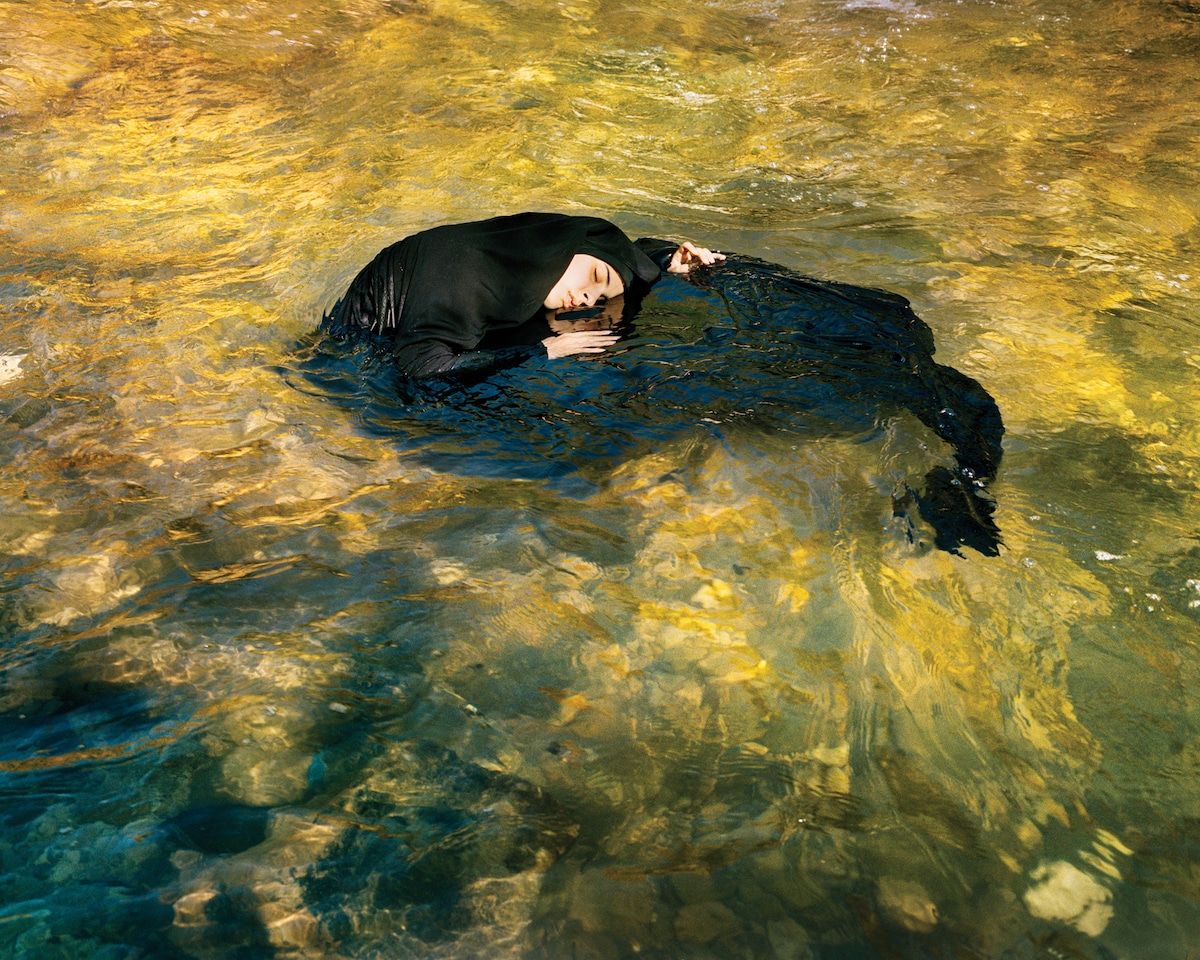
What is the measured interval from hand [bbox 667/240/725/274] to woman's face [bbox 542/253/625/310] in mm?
381

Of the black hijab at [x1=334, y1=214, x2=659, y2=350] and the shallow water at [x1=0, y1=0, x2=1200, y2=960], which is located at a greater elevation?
the black hijab at [x1=334, y1=214, x2=659, y2=350]

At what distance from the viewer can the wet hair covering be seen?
3.67 metres

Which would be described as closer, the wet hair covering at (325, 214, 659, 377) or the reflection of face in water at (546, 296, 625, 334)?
the wet hair covering at (325, 214, 659, 377)

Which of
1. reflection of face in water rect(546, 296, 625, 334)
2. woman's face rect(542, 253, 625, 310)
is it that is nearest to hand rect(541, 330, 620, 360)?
reflection of face in water rect(546, 296, 625, 334)

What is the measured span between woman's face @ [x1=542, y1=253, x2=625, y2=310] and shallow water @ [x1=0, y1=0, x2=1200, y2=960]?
500 mm

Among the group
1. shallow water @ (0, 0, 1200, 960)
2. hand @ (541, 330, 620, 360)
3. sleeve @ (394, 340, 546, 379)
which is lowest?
shallow water @ (0, 0, 1200, 960)

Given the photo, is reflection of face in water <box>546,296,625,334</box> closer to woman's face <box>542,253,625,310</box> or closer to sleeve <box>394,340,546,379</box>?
woman's face <box>542,253,625,310</box>

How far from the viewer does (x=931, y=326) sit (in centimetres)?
429

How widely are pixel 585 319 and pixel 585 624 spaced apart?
5.86 ft

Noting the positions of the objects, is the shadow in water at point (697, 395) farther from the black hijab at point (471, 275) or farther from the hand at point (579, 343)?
the black hijab at point (471, 275)

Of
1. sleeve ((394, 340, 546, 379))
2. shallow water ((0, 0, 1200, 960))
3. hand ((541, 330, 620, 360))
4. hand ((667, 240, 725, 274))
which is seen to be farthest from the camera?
hand ((667, 240, 725, 274))

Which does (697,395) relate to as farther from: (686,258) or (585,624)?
(585,624)

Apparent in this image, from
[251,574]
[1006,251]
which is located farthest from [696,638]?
[1006,251]

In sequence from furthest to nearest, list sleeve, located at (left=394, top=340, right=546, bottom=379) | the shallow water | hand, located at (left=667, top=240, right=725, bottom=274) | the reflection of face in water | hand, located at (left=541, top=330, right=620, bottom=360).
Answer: hand, located at (left=667, top=240, right=725, bottom=274)
the reflection of face in water
hand, located at (left=541, top=330, right=620, bottom=360)
sleeve, located at (left=394, top=340, right=546, bottom=379)
the shallow water
